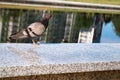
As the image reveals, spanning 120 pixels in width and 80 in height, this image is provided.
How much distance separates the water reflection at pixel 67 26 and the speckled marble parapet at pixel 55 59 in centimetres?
1031

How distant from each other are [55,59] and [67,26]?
60.9 ft

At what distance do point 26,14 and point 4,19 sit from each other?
400 centimetres

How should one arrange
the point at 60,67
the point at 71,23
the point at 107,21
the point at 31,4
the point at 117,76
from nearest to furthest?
the point at 60,67
the point at 117,76
the point at 71,23
the point at 107,21
the point at 31,4

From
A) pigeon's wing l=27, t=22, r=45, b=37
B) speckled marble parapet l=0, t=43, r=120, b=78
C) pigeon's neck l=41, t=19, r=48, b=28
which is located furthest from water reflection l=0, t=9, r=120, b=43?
speckled marble parapet l=0, t=43, r=120, b=78

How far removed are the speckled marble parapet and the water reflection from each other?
10308mm

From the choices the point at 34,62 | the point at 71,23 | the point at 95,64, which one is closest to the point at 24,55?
the point at 34,62

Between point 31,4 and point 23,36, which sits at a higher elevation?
point 23,36

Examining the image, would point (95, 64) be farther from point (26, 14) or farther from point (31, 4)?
point (31, 4)

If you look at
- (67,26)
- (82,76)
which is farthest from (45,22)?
(67,26)

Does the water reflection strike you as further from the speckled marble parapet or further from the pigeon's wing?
the speckled marble parapet

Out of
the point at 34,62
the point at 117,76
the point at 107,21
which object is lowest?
the point at 107,21

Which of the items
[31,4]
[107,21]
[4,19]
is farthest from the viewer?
[31,4]

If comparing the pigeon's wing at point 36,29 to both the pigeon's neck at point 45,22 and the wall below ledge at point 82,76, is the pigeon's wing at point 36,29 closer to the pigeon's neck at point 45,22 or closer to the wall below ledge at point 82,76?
the pigeon's neck at point 45,22

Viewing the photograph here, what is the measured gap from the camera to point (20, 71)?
244cm
